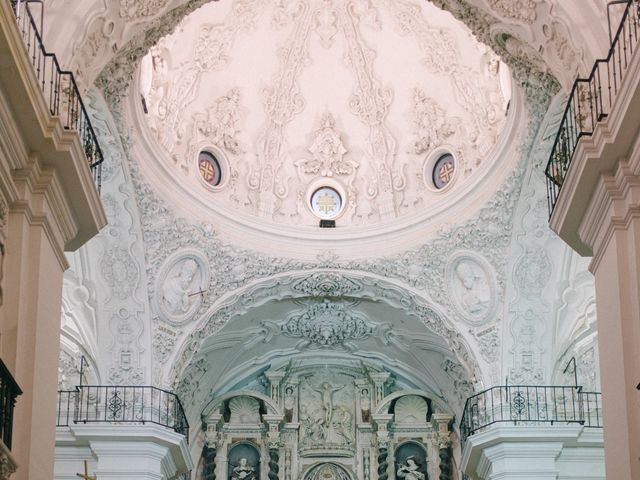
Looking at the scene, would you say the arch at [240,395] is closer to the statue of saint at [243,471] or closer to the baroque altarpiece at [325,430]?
the baroque altarpiece at [325,430]

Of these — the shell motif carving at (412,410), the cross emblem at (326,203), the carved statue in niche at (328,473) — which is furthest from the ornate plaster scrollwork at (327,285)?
the carved statue in niche at (328,473)

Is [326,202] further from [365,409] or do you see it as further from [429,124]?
[365,409]

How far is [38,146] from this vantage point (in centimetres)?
1633

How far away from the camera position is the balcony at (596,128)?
15.6 m

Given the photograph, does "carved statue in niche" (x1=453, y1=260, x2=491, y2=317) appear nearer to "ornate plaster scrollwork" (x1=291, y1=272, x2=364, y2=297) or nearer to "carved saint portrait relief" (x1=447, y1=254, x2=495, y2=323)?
"carved saint portrait relief" (x1=447, y1=254, x2=495, y2=323)

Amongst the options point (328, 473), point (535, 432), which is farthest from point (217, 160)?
point (535, 432)

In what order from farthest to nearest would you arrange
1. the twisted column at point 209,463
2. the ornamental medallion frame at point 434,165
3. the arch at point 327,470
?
the arch at point 327,470 < the twisted column at point 209,463 < the ornamental medallion frame at point 434,165

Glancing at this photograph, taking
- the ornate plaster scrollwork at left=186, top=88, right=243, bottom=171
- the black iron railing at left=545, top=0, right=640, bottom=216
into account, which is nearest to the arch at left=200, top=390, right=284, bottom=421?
the ornate plaster scrollwork at left=186, top=88, right=243, bottom=171

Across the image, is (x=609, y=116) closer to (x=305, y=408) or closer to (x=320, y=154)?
(x=320, y=154)

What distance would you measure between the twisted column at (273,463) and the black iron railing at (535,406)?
5260 millimetres

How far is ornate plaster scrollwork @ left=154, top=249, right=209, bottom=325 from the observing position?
27.4 metres

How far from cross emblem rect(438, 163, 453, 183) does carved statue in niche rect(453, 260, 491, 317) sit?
1726 mm

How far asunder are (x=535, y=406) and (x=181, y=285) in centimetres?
677

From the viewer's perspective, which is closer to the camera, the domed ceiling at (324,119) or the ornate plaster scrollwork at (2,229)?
the ornate plaster scrollwork at (2,229)
